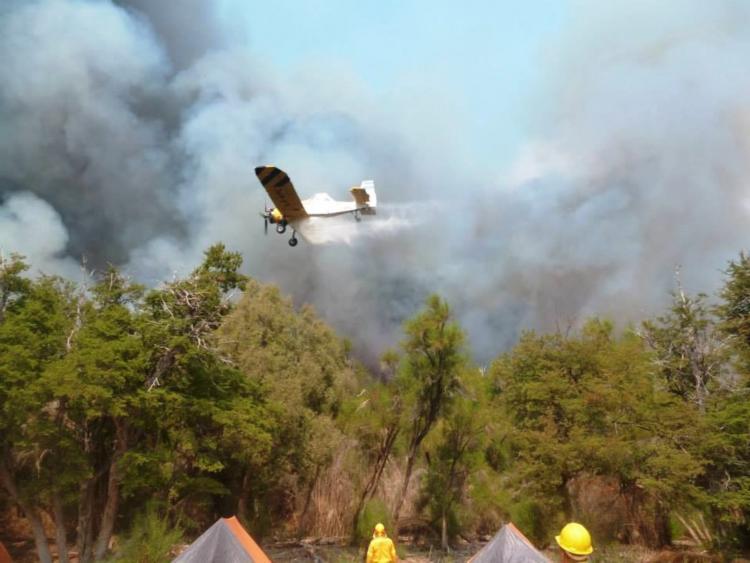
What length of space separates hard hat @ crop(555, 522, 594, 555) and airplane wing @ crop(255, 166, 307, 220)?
21539mm

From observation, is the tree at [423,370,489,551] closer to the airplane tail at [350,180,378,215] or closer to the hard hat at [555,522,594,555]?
the airplane tail at [350,180,378,215]

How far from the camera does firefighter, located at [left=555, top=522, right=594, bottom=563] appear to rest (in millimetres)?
5762

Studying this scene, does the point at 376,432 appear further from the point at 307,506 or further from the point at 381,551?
the point at 381,551

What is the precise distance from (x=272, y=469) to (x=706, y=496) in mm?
19505

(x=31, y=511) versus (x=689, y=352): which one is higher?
(x=689, y=352)

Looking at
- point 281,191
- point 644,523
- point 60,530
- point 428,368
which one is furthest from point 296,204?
point 644,523

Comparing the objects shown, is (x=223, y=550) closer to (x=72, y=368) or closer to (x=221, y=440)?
(x=72, y=368)

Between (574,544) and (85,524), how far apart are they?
68.2 ft

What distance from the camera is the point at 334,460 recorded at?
32.4 metres

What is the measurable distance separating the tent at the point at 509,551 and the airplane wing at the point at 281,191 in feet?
60.9

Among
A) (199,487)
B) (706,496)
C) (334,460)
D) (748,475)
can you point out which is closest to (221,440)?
(199,487)

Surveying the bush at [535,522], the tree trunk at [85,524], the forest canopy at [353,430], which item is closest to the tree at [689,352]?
the forest canopy at [353,430]

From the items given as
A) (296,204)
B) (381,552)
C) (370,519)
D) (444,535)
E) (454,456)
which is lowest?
(381,552)

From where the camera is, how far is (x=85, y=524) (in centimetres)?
2133
